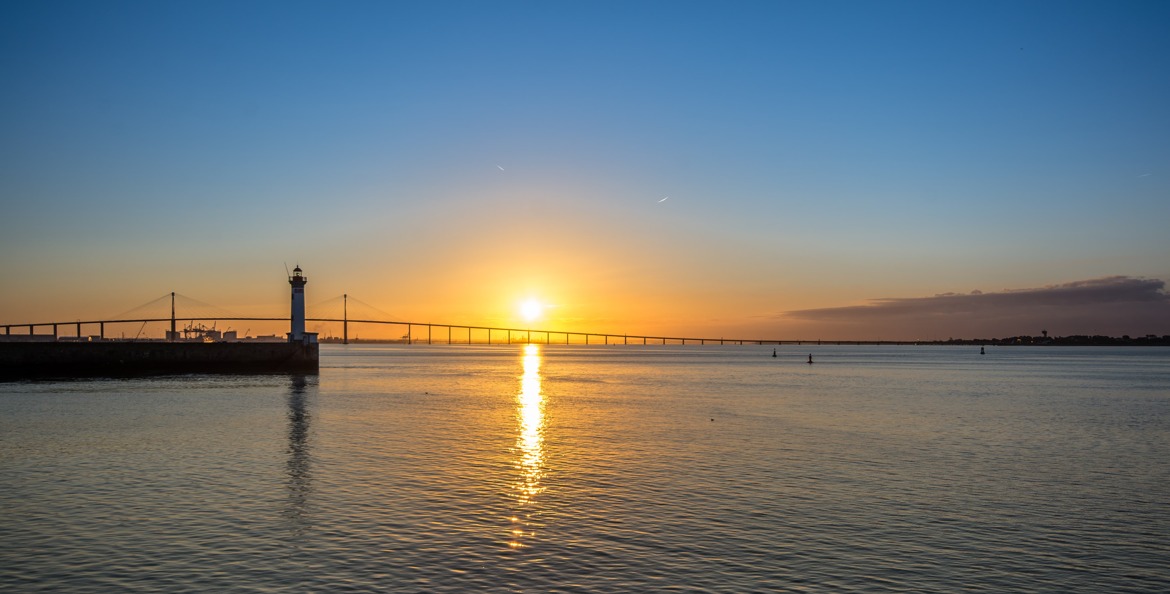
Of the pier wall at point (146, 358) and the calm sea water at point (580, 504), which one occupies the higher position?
the pier wall at point (146, 358)

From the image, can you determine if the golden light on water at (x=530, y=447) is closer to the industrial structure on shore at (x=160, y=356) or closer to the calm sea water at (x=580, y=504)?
the calm sea water at (x=580, y=504)

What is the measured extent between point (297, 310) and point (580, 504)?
2971 inches

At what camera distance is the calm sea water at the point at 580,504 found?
548 inches

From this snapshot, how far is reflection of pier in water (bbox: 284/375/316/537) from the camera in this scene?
18.2 metres

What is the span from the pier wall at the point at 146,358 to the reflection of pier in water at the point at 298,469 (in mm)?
35279

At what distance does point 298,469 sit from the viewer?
25156 millimetres

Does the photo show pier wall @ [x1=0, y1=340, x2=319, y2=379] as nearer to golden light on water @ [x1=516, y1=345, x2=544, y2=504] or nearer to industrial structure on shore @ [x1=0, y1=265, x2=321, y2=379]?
industrial structure on shore @ [x1=0, y1=265, x2=321, y2=379]

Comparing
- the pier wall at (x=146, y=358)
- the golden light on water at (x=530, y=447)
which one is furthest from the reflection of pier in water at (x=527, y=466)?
the pier wall at (x=146, y=358)

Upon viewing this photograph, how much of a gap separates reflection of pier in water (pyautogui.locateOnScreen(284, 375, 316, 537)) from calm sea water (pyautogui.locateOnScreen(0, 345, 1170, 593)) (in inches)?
5.3

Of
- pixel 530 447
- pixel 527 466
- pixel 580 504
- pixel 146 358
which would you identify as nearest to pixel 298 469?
pixel 527 466

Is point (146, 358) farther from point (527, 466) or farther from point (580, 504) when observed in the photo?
point (580, 504)

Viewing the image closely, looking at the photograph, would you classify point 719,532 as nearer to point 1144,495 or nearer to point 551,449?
point 1144,495

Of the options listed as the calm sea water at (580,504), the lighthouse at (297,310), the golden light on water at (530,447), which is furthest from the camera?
the lighthouse at (297,310)

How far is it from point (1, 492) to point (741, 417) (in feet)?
107
